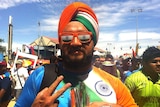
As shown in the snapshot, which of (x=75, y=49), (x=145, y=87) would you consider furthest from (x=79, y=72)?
(x=145, y=87)

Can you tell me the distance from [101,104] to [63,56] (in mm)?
366

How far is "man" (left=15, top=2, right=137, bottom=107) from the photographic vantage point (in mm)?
1870

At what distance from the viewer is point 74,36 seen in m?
1.90

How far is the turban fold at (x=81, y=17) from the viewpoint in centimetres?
197

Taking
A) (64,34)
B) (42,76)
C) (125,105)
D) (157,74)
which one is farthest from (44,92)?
(157,74)

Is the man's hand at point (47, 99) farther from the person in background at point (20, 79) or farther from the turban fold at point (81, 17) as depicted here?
the person in background at point (20, 79)

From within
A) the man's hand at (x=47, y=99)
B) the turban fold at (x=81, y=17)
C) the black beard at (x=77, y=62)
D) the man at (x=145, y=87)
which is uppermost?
the turban fold at (x=81, y=17)

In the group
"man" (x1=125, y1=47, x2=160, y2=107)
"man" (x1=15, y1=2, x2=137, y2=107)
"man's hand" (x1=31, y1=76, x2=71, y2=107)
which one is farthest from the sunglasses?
"man" (x1=125, y1=47, x2=160, y2=107)

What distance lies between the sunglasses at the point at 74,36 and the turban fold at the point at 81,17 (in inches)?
2.2

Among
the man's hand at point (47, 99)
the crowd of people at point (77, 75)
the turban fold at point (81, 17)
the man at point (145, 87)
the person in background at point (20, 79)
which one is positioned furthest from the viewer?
the person in background at point (20, 79)

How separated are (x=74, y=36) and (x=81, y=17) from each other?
6.1 inches

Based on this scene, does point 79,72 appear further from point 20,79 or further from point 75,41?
point 20,79

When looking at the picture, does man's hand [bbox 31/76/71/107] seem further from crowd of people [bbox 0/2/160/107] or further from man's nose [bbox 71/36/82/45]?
man's nose [bbox 71/36/82/45]

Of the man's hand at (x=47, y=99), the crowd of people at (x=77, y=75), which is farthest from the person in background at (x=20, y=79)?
the man's hand at (x=47, y=99)
